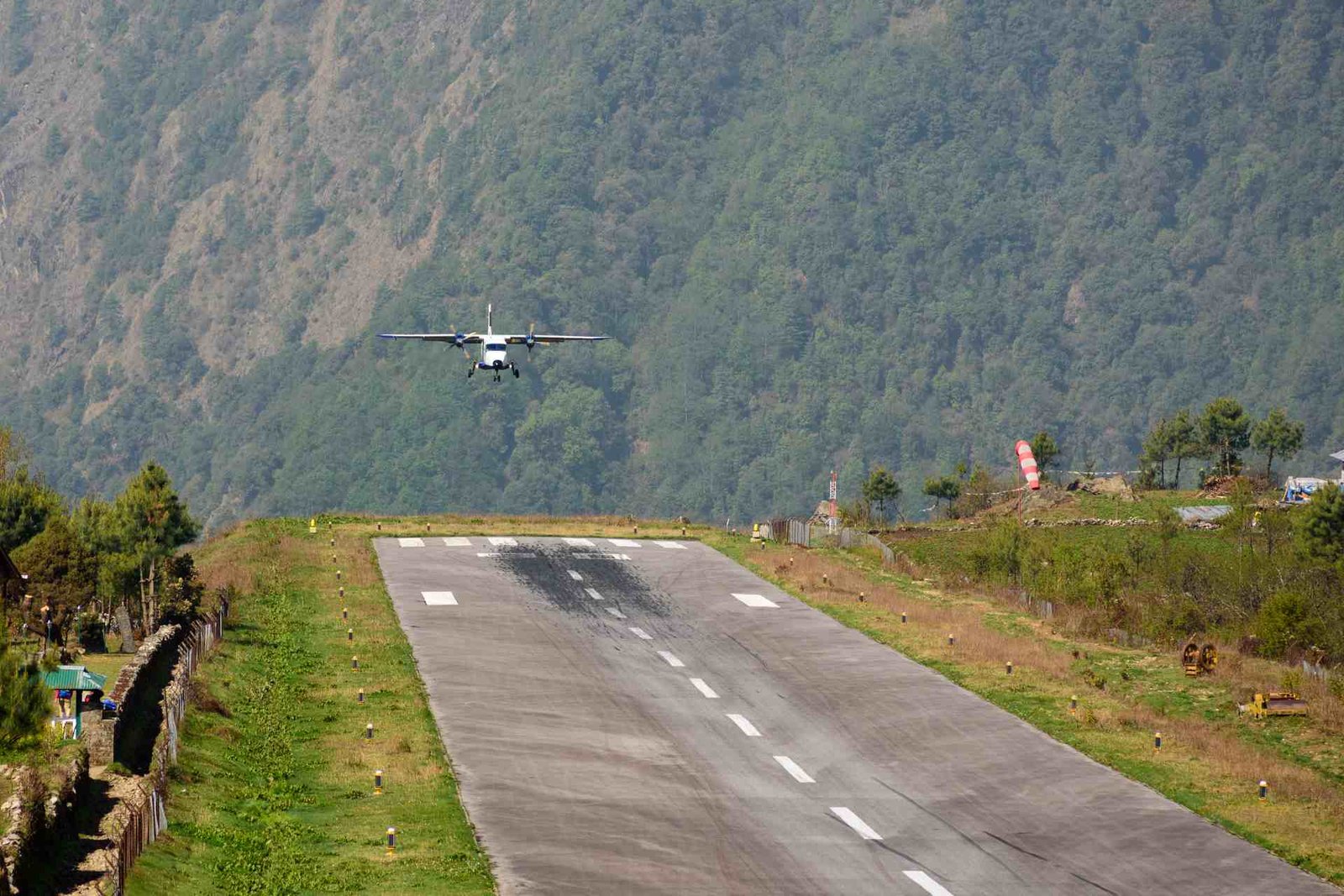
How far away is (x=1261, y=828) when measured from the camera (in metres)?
40.8

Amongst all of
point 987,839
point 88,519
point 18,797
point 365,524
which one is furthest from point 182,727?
point 365,524

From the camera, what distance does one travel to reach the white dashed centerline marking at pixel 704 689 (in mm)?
54688

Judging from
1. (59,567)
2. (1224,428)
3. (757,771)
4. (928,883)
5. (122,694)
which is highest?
(1224,428)

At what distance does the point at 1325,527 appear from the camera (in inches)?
3105

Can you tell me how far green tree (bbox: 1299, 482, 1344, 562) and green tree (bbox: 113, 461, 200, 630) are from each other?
46.7 meters

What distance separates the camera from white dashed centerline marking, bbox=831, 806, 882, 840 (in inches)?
1559

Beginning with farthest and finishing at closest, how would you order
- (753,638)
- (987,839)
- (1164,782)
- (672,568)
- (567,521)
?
(567,521) < (672,568) < (753,638) < (1164,782) < (987,839)

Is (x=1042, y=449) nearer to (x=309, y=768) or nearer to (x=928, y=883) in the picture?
(x=309, y=768)

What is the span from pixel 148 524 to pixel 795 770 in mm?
31123

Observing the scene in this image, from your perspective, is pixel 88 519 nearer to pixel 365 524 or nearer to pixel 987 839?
pixel 365 524

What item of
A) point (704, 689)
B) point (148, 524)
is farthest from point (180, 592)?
point (704, 689)

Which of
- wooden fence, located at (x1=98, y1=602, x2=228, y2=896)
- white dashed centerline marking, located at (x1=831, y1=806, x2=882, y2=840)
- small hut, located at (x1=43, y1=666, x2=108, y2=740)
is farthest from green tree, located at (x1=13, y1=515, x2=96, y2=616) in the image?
white dashed centerline marking, located at (x1=831, y1=806, x2=882, y2=840)

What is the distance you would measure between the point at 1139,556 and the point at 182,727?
52339 millimetres

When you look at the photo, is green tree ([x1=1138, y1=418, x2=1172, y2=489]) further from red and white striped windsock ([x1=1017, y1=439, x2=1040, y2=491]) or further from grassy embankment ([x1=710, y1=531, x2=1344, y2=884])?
grassy embankment ([x1=710, y1=531, x2=1344, y2=884])
